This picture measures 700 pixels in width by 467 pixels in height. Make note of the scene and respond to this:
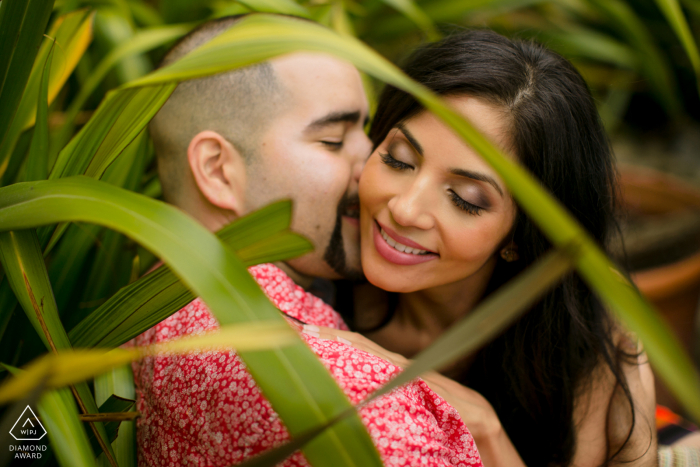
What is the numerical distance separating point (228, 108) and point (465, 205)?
0.58 meters

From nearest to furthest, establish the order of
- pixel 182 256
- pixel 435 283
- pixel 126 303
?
pixel 182 256
pixel 126 303
pixel 435 283

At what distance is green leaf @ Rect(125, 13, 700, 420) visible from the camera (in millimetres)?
380

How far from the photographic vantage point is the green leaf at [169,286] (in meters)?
0.57

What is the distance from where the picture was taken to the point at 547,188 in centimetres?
94

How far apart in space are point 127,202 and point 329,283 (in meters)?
0.84

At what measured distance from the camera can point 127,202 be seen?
0.54 meters

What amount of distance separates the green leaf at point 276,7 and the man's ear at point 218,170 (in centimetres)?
32

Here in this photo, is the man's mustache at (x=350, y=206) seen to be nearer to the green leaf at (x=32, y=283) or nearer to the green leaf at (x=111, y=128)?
the green leaf at (x=111, y=128)

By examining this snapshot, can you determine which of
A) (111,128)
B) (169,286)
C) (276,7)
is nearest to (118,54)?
(276,7)

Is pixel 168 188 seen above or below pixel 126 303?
above

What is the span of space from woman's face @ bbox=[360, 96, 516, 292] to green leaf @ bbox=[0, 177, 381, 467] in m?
0.48

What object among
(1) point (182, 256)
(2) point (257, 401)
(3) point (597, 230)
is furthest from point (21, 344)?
(3) point (597, 230)

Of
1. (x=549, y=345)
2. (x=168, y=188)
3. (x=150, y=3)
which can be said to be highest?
(x=150, y=3)

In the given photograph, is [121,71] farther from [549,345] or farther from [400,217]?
[549,345]
